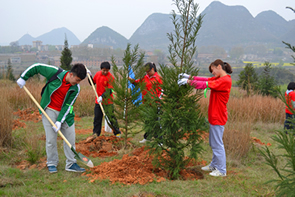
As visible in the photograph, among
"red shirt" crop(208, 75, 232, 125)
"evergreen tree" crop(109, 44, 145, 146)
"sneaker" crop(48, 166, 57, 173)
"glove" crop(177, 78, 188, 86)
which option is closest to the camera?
"glove" crop(177, 78, 188, 86)

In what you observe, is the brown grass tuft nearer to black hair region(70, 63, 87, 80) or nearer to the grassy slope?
the grassy slope

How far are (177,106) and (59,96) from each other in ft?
7.06

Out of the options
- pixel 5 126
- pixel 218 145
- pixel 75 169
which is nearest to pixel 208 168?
pixel 218 145

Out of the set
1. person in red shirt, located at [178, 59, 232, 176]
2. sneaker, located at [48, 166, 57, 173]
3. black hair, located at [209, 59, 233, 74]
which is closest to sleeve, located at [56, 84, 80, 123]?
sneaker, located at [48, 166, 57, 173]

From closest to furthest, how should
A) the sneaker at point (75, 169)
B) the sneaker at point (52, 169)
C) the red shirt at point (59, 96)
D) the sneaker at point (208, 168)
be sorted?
the red shirt at point (59, 96), the sneaker at point (52, 169), the sneaker at point (75, 169), the sneaker at point (208, 168)

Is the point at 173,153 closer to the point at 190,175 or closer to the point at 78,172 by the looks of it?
the point at 190,175

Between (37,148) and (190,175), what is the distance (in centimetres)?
326

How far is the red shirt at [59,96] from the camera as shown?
4258 millimetres

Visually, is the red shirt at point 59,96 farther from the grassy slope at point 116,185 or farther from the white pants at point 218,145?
the white pants at point 218,145

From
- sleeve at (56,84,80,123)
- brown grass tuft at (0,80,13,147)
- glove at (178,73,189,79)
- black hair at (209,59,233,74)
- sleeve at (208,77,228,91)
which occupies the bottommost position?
brown grass tuft at (0,80,13,147)

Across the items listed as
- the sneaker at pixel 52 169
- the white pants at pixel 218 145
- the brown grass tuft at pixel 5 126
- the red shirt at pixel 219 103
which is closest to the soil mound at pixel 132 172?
the white pants at pixel 218 145

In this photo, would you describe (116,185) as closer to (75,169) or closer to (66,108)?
(75,169)

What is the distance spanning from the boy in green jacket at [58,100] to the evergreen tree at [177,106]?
138 centimetres

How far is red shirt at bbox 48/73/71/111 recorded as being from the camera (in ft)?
14.0
